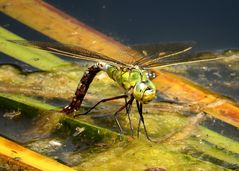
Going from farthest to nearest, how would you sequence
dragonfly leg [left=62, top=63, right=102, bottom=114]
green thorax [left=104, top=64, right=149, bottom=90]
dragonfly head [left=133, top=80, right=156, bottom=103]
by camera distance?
1. green thorax [left=104, top=64, right=149, bottom=90]
2. dragonfly leg [left=62, top=63, right=102, bottom=114]
3. dragonfly head [left=133, top=80, right=156, bottom=103]

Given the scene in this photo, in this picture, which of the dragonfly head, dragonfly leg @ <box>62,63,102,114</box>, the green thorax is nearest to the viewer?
the dragonfly head

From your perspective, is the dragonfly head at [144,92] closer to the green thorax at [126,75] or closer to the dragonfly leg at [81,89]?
the green thorax at [126,75]

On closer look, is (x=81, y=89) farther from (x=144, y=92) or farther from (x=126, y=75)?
(x=144, y=92)

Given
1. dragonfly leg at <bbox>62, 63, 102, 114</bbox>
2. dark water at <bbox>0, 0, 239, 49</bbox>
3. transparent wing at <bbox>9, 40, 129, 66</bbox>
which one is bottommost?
dragonfly leg at <bbox>62, 63, 102, 114</bbox>

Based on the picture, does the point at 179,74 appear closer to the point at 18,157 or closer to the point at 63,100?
the point at 63,100

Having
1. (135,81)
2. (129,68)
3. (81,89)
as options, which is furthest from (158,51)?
(81,89)

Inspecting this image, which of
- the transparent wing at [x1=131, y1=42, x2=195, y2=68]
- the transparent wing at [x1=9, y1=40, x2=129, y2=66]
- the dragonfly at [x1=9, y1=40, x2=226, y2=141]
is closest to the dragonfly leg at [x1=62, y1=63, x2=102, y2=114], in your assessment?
the dragonfly at [x1=9, y1=40, x2=226, y2=141]

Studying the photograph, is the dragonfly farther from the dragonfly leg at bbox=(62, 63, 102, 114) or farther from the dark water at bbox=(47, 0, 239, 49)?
the dark water at bbox=(47, 0, 239, 49)

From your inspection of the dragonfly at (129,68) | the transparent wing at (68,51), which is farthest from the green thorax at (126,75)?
the transparent wing at (68,51)
